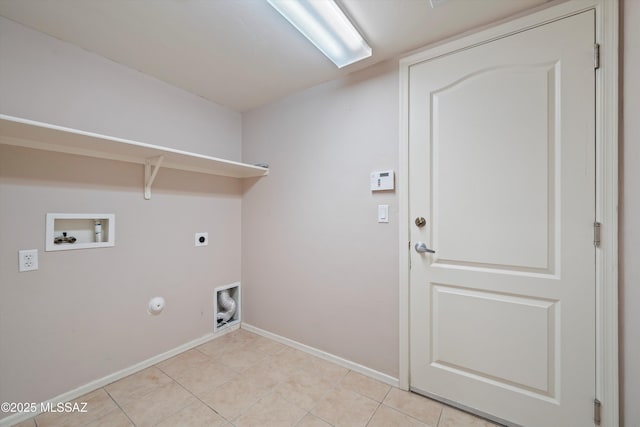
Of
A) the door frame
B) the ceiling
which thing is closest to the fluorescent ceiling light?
the ceiling

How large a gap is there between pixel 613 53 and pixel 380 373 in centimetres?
220

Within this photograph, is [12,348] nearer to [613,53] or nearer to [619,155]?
[619,155]

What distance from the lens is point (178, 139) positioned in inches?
86.9

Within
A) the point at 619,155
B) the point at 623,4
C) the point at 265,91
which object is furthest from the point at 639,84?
the point at 265,91

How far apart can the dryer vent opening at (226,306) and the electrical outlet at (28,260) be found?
1.27m

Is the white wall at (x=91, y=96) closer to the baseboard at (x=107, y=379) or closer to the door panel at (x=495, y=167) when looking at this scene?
the baseboard at (x=107, y=379)

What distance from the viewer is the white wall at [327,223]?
1.81 meters

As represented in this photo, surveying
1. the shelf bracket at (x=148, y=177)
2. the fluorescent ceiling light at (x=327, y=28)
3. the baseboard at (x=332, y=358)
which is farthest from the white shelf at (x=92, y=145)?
the baseboard at (x=332, y=358)

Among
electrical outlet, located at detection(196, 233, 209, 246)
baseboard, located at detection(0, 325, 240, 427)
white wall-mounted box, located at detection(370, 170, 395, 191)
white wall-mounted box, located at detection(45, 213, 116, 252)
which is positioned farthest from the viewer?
electrical outlet, located at detection(196, 233, 209, 246)

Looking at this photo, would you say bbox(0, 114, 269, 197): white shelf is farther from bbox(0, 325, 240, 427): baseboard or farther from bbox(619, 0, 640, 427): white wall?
bbox(619, 0, 640, 427): white wall

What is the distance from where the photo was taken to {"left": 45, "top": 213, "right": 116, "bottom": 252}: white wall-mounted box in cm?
156

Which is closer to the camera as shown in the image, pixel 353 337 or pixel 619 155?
pixel 619 155

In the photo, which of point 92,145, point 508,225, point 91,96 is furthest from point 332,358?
point 91,96

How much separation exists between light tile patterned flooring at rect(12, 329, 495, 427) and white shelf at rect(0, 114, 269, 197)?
1.47 m
